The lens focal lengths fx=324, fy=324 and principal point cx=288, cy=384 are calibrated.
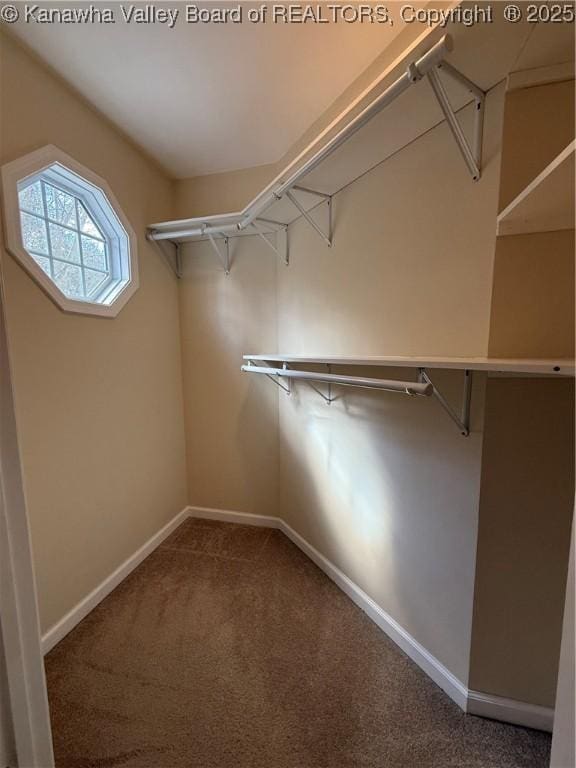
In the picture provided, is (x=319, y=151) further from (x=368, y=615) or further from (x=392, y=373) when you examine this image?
(x=368, y=615)

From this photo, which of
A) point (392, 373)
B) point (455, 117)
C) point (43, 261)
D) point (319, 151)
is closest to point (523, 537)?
point (392, 373)

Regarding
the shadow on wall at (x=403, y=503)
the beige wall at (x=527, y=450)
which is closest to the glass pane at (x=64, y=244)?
the shadow on wall at (x=403, y=503)

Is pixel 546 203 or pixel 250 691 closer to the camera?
pixel 546 203

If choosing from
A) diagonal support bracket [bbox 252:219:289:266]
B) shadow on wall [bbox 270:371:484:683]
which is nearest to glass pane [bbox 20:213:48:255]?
diagonal support bracket [bbox 252:219:289:266]

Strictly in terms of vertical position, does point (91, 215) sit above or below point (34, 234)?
above

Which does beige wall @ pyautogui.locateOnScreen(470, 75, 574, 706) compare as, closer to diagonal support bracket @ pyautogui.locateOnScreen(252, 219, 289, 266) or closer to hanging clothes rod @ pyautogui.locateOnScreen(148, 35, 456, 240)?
hanging clothes rod @ pyautogui.locateOnScreen(148, 35, 456, 240)

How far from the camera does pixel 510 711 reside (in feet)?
3.72

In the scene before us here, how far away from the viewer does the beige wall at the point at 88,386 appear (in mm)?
1344

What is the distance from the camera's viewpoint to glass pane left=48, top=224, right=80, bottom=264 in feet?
5.22

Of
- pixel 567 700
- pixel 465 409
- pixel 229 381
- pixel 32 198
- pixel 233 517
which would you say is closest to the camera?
pixel 567 700

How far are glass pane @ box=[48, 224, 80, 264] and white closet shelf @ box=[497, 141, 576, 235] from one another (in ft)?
6.17

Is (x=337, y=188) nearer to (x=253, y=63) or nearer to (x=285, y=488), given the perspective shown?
(x=253, y=63)

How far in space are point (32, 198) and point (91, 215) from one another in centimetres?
35

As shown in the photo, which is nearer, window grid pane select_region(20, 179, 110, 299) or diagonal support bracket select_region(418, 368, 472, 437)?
diagonal support bracket select_region(418, 368, 472, 437)
